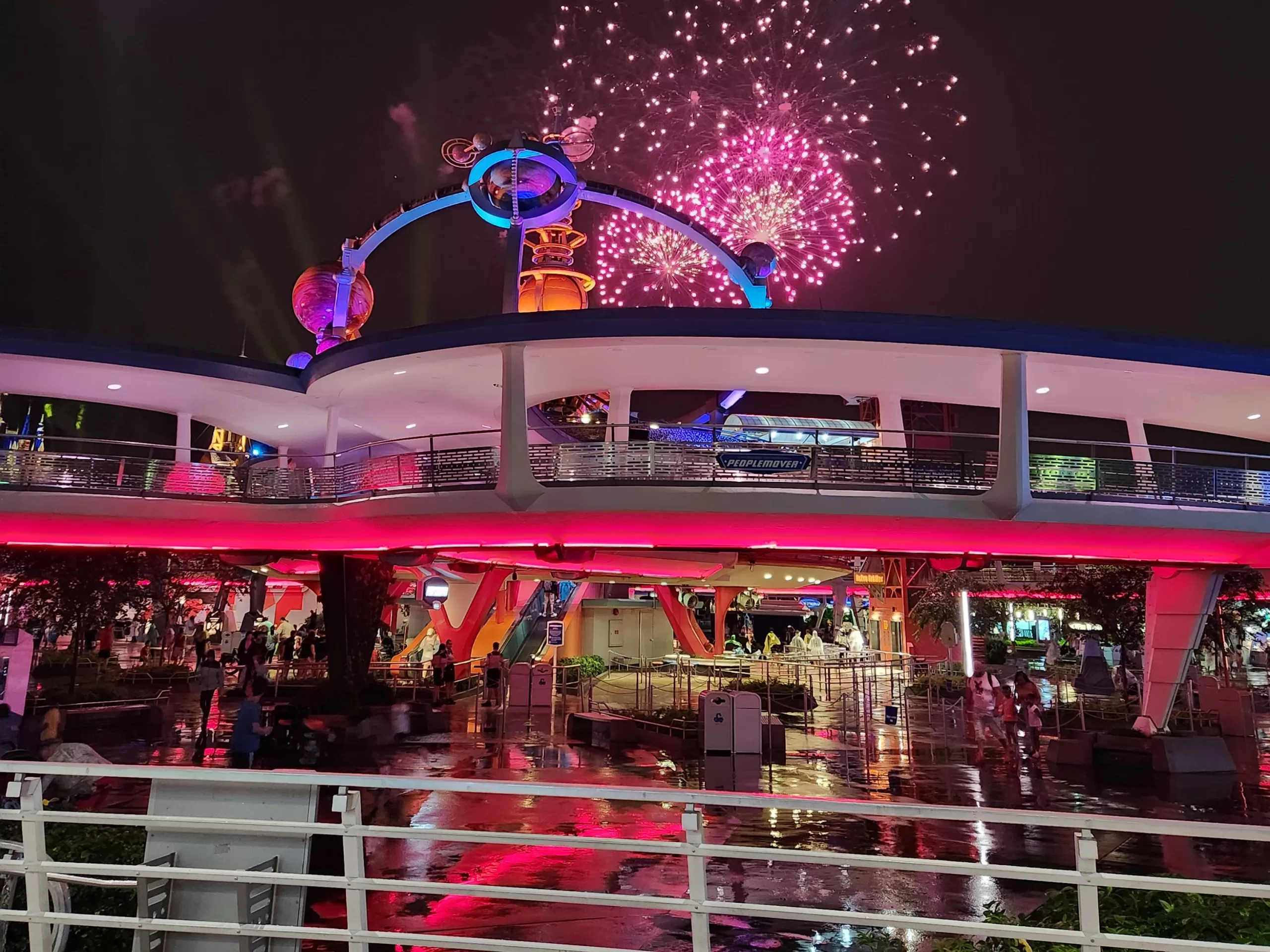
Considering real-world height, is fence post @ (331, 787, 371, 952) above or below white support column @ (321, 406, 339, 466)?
below

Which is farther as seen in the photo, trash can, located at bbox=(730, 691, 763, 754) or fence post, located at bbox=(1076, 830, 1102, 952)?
trash can, located at bbox=(730, 691, 763, 754)

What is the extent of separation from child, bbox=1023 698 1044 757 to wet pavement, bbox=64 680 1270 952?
97 cm

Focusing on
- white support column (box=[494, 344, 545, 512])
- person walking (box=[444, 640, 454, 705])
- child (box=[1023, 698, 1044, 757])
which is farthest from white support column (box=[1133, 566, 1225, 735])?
person walking (box=[444, 640, 454, 705])

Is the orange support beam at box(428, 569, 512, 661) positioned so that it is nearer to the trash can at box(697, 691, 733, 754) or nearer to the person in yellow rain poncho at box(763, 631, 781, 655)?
the person in yellow rain poncho at box(763, 631, 781, 655)

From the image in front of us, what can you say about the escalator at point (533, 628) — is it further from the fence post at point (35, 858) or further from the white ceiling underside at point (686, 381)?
the fence post at point (35, 858)

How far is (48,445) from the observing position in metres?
51.4

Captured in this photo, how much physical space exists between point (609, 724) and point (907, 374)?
34.4ft

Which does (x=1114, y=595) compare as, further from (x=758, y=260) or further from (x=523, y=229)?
(x=523, y=229)

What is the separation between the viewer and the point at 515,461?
17094mm

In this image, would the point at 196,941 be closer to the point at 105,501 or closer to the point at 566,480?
the point at 566,480

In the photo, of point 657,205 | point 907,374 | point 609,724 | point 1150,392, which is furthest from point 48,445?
point 1150,392

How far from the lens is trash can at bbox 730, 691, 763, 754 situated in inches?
671

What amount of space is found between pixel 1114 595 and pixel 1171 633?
35.9ft

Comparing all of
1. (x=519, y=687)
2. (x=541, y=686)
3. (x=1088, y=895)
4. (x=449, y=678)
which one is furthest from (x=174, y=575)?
(x=1088, y=895)
